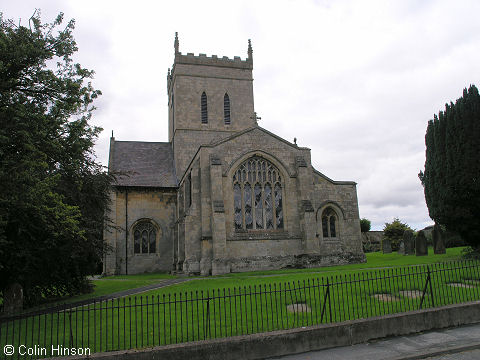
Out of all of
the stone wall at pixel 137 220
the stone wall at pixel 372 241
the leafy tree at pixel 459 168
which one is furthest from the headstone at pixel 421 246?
the stone wall at pixel 372 241

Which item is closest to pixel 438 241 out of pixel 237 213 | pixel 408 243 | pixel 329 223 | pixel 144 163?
pixel 408 243

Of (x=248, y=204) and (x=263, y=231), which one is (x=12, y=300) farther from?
(x=263, y=231)

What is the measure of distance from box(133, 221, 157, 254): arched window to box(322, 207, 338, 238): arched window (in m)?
13.5

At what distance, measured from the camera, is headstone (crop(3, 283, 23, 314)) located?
13141 millimetres

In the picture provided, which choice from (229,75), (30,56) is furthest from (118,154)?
(30,56)

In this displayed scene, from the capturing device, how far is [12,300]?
43.4ft

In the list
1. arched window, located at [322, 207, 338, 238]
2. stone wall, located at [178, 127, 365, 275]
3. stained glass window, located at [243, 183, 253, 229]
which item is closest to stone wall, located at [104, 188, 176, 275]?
stone wall, located at [178, 127, 365, 275]

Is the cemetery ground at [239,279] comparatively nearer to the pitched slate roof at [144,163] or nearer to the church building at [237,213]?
the church building at [237,213]

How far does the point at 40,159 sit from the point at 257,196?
15.1 meters

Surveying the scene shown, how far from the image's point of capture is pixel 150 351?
7410 millimetres

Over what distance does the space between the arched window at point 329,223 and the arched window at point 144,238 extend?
13.5 m

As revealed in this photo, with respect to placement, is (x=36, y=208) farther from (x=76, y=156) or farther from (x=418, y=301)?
(x=418, y=301)

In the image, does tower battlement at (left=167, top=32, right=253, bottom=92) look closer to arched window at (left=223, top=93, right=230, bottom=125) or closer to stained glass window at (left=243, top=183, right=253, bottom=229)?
arched window at (left=223, top=93, right=230, bottom=125)

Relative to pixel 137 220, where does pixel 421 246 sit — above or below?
below
